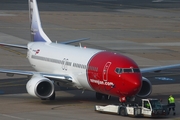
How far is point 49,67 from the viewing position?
54.2 meters

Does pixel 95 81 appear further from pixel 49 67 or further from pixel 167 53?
pixel 167 53

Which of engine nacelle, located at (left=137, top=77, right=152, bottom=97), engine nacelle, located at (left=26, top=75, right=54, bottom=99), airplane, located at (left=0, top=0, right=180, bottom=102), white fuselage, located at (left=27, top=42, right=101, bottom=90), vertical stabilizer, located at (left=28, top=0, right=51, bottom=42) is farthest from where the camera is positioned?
vertical stabilizer, located at (left=28, top=0, right=51, bottom=42)

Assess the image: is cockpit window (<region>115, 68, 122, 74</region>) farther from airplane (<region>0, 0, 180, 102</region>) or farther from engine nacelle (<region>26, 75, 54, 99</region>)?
engine nacelle (<region>26, 75, 54, 99</region>)

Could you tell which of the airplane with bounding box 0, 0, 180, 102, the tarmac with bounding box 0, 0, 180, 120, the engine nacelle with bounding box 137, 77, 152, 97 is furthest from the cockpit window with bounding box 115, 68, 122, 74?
the engine nacelle with bounding box 137, 77, 152, 97

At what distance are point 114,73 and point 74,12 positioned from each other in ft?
279

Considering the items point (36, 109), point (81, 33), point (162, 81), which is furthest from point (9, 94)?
point (81, 33)

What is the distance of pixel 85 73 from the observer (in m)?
48.7

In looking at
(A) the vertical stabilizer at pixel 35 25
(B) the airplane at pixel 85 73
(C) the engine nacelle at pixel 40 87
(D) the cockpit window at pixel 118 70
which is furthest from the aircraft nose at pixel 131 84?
(A) the vertical stabilizer at pixel 35 25

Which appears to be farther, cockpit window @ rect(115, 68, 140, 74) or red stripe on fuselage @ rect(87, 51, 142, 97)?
cockpit window @ rect(115, 68, 140, 74)

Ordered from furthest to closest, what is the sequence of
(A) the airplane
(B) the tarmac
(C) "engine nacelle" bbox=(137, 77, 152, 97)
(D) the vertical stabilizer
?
(D) the vertical stabilizer
(C) "engine nacelle" bbox=(137, 77, 152, 97)
(B) the tarmac
(A) the airplane

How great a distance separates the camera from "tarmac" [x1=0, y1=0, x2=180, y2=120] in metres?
47.7

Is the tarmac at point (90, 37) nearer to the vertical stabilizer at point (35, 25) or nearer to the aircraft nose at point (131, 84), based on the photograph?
the aircraft nose at point (131, 84)

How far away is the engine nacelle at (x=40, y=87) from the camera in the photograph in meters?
48.2

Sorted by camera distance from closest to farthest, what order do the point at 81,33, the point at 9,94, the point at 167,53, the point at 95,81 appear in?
the point at 95,81 < the point at 9,94 < the point at 167,53 < the point at 81,33
